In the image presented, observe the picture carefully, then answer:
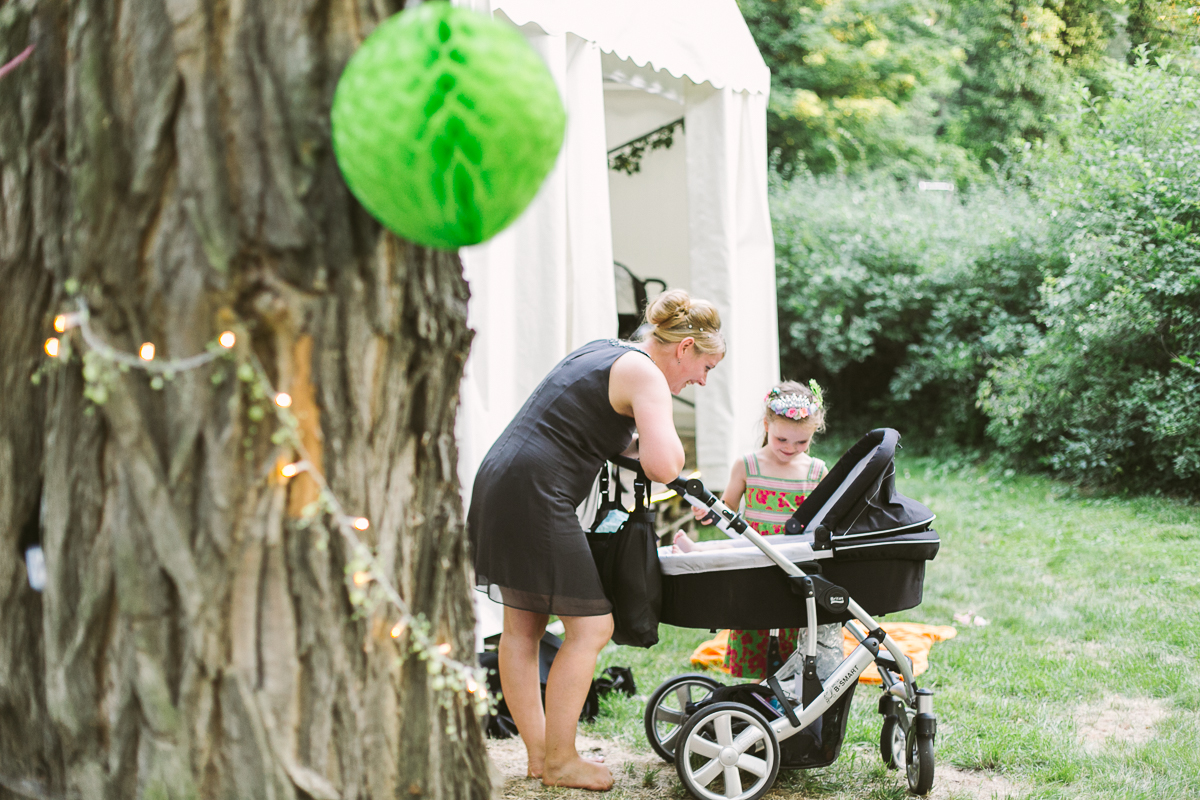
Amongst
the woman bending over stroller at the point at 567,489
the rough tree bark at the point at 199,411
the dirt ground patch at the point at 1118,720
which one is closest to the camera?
the rough tree bark at the point at 199,411

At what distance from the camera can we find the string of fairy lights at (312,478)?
144 cm

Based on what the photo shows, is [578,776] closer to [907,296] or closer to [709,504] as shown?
[709,504]

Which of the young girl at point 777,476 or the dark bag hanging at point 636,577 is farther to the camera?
the young girl at point 777,476

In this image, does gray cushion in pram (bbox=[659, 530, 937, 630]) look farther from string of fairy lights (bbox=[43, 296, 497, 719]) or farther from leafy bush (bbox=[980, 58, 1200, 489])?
leafy bush (bbox=[980, 58, 1200, 489])

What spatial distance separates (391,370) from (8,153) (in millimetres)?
703

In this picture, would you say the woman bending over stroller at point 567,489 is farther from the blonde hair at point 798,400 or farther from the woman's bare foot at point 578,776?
the blonde hair at point 798,400

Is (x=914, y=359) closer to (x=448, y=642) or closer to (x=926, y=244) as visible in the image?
(x=926, y=244)

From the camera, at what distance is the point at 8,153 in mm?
1581

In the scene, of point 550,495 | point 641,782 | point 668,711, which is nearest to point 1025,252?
point 668,711

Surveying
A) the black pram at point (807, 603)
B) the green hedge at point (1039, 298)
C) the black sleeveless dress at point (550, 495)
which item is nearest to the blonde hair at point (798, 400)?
the black pram at point (807, 603)

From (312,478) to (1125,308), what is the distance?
659cm

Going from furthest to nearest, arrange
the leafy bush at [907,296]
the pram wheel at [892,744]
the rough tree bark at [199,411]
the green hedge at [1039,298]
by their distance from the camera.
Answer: the leafy bush at [907,296]
the green hedge at [1039,298]
the pram wheel at [892,744]
the rough tree bark at [199,411]

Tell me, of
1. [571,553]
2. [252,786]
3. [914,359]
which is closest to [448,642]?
[252,786]

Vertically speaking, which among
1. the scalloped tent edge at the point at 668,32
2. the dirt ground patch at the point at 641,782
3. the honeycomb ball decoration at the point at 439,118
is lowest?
the dirt ground patch at the point at 641,782
